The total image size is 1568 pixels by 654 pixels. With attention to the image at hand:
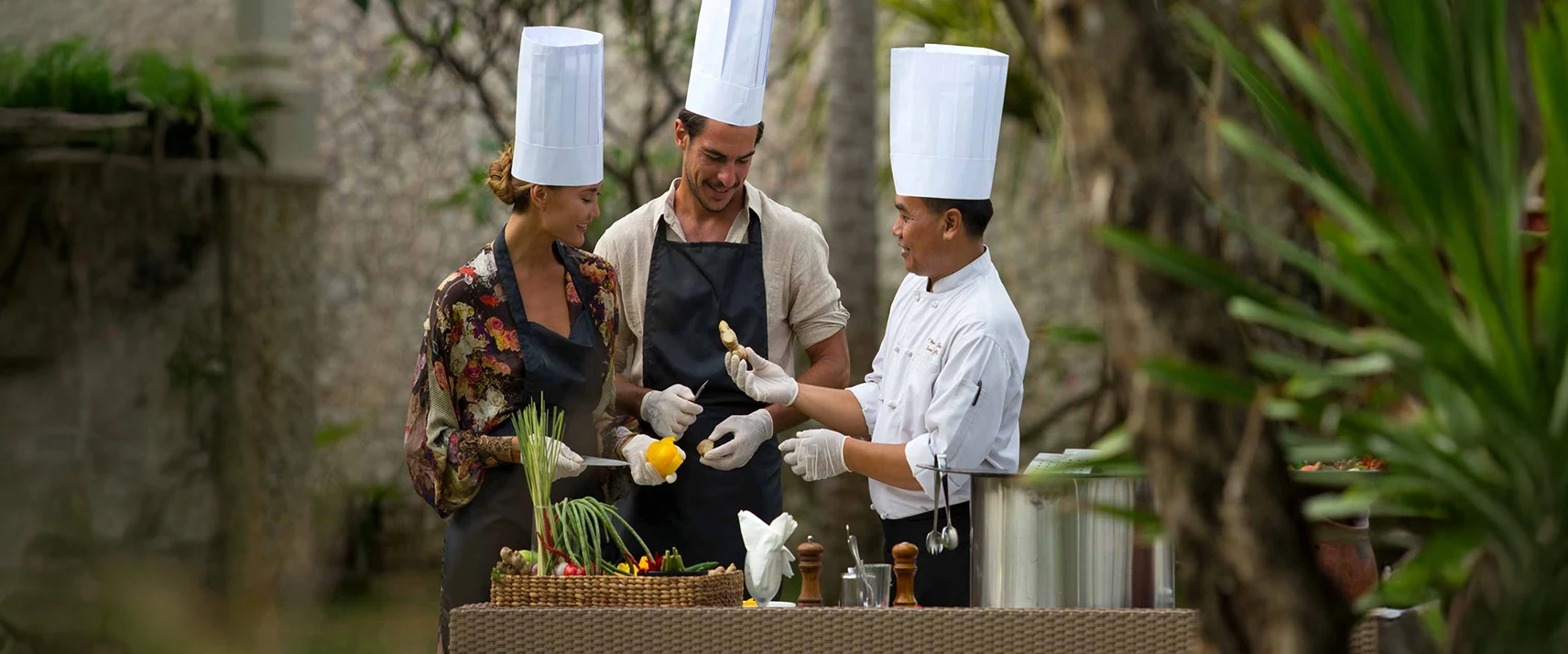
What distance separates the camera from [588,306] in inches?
108

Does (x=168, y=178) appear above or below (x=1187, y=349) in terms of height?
above

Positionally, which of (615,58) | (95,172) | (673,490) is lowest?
(673,490)

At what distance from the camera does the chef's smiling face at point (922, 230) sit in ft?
8.52

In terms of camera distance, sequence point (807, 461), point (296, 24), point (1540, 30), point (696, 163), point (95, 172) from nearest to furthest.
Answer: point (1540, 30), point (807, 461), point (696, 163), point (95, 172), point (296, 24)

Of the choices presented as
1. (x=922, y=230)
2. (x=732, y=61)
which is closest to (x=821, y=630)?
(x=922, y=230)

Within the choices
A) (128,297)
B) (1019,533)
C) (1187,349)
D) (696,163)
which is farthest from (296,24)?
(1187,349)

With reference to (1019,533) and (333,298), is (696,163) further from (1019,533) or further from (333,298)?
(333,298)

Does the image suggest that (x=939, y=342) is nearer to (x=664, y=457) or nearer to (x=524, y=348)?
(x=664, y=457)

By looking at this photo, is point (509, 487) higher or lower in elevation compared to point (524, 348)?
lower

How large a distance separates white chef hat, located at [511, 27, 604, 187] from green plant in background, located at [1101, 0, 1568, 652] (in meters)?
1.76

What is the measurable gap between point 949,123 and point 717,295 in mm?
627

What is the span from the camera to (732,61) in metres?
3.04

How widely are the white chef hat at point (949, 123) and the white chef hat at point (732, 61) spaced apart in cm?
41

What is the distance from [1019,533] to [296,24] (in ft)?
16.2
